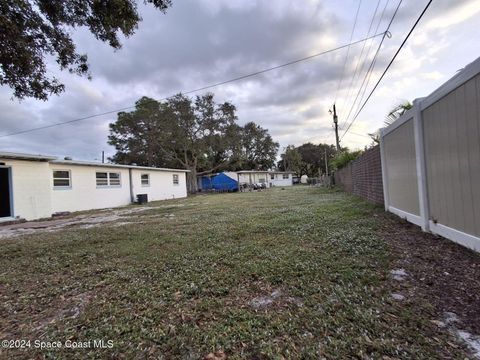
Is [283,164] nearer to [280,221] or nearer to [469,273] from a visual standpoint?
[280,221]

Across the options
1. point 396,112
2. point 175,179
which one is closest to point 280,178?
point 175,179

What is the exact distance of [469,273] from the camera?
2709 mm

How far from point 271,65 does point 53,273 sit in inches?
417

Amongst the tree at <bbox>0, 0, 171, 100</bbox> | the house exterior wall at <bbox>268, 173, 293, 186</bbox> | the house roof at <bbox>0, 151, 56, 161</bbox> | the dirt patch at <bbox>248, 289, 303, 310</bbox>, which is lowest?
the dirt patch at <bbox>248, 289, 303, 310</bbox>

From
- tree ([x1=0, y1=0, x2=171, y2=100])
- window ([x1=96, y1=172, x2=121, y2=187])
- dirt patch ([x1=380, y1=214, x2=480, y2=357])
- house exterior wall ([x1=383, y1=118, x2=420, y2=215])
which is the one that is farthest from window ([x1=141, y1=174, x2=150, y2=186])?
dirt patch ([x1=380, y1=214, x2=480, y2=357])

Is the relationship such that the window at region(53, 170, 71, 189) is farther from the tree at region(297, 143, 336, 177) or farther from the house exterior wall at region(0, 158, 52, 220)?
the tree at region(297, 143, 336, 177)

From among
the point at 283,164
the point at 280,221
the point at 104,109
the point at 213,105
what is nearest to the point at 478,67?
the point at 280,221

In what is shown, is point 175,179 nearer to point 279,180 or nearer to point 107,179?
point 107,179

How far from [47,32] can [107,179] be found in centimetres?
1132

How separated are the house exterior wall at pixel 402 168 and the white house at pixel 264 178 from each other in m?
26.5

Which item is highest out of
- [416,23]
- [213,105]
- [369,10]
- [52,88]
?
[213,105]

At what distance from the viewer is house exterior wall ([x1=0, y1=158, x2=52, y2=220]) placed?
34.1 ft

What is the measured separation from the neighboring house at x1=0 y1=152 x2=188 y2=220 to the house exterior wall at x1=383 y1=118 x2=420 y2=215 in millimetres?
12524

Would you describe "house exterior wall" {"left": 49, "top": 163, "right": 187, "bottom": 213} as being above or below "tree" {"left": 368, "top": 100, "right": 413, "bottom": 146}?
below
